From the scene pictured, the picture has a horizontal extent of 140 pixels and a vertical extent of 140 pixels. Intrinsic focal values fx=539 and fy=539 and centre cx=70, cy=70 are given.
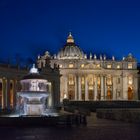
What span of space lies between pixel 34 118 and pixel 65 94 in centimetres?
13870

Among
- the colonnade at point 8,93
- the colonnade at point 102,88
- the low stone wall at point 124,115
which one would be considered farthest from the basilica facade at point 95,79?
the low stone wall at point 124,115

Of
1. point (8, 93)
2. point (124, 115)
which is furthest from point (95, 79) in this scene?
point (124, 115)

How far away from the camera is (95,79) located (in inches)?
7687

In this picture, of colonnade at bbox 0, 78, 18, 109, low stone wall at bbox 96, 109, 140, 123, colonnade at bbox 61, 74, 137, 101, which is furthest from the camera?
colonnade at bbox 61, 74, 137, 101

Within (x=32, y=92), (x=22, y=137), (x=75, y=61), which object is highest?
(x=75, y=61)

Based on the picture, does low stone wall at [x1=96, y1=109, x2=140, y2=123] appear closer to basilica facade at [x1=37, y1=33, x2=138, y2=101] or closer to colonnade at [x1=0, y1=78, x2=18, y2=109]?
colonnade at [x1=0, y1=78, x2=18, y2=109]

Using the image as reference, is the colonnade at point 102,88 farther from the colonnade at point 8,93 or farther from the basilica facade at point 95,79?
the colonnade at point 8,93

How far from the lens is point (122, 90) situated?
19738 centimetres

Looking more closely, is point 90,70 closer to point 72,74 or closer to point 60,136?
point 72,74

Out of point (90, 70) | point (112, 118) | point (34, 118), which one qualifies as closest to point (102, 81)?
point (90, 70)

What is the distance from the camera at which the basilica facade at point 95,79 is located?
633ft

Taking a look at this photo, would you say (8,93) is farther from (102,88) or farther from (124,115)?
(102,88)

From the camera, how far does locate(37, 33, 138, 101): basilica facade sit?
193 m

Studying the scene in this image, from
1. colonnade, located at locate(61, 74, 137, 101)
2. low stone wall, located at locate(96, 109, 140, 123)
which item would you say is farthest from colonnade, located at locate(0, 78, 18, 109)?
colonnade, located at locate(61, 74, 137, 101)
